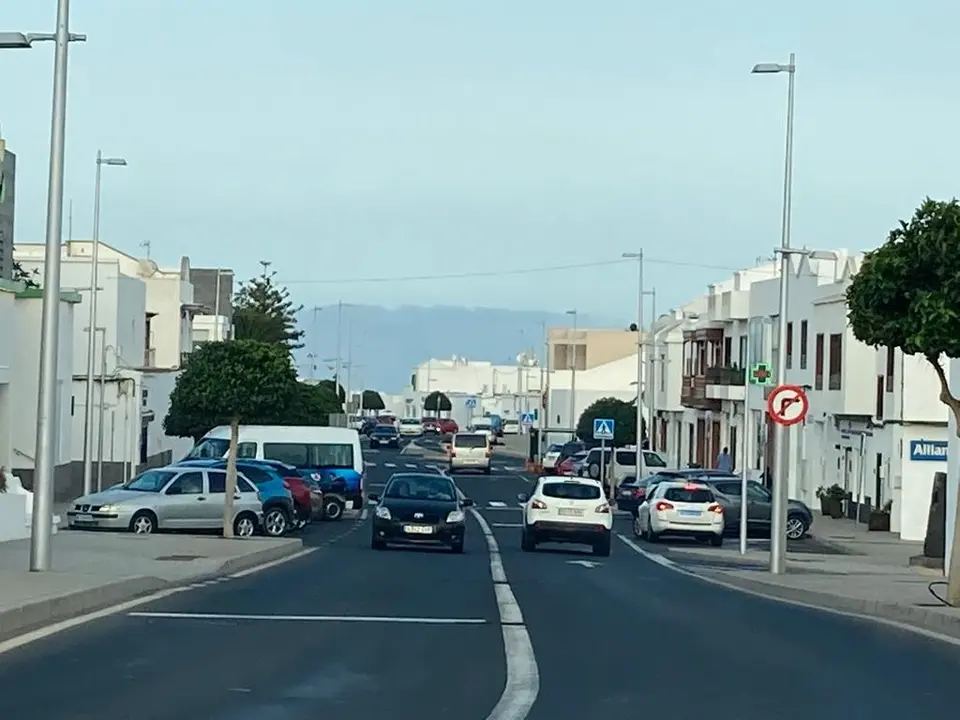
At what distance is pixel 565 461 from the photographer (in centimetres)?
7925

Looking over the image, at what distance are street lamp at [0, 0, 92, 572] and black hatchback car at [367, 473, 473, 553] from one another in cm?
1434

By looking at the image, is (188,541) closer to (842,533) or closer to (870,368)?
(842,533)

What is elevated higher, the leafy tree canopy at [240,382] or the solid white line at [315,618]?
the leafy tree canopy at [240,382]

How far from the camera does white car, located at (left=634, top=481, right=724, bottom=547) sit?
44062mm

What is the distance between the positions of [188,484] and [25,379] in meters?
9.72

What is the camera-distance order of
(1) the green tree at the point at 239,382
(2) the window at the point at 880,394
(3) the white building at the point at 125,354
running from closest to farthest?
(1) the green tree at the point at 239,382
(2) the window at the point at 880,394
(3) the white building at the point at 125,354

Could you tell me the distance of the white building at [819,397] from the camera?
51719 mm

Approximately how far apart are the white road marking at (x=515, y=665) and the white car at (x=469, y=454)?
206 ft

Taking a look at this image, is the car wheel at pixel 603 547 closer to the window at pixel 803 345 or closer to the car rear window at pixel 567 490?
the car rear window at pixel 567 490

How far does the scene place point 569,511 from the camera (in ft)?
123

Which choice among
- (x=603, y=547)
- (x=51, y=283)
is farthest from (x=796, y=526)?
(x=51, y=283)

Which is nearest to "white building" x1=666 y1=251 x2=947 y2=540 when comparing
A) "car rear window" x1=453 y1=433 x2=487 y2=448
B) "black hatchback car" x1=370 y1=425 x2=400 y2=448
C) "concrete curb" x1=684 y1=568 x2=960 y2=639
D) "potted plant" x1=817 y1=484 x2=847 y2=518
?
"potted plant" x1=817 y1=484 x2=847 y2=518

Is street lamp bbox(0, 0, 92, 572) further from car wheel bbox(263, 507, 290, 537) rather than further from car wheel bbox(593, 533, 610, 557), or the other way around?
car wheel bbox(593, 533, 610, 557)

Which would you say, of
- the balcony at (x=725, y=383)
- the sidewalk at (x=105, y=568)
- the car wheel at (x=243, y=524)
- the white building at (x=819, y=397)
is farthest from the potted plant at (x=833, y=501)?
the sidewalk at (x=105, y=568)
